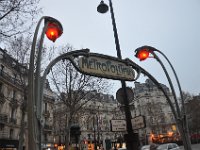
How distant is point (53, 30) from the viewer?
15.6 feet

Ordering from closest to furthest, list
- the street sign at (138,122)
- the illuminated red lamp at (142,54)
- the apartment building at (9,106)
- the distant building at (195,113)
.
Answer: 1. the street sign at (138,122)
2. the illuminated red lamp at (142,54)
3. the apartment building at (9,106)
4. the distant building at (195,113)

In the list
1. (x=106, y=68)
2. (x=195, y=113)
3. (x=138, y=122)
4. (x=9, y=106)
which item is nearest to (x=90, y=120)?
(x=9, y=106)

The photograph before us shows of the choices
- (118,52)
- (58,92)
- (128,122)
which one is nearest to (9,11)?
(118,52)

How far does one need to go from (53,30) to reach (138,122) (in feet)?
8.70

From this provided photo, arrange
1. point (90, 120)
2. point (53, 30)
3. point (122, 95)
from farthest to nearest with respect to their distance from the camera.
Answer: point (90, 120) < point (122, 95) < point (53, 30)

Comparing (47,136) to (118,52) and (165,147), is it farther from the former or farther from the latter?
(118,52)

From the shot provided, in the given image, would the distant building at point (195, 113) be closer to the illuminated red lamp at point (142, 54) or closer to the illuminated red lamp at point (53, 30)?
the illuminated red lamp at point (142, 54)

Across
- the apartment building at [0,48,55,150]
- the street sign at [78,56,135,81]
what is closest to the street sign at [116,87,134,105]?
the street sign at [78,56,135,81]

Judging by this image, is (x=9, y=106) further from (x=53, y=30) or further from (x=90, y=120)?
(x=53, y=30)

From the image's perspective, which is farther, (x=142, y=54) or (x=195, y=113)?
(x=195, y=113)

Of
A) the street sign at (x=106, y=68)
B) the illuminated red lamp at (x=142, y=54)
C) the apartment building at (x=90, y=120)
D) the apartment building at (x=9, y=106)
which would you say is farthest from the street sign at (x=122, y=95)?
the apartment building at (x=9, y=106)

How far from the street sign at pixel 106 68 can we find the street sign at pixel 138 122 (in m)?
0.95

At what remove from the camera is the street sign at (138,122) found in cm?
496

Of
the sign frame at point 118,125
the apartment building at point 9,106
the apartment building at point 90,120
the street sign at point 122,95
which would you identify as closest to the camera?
the sign frame at point 118,125
